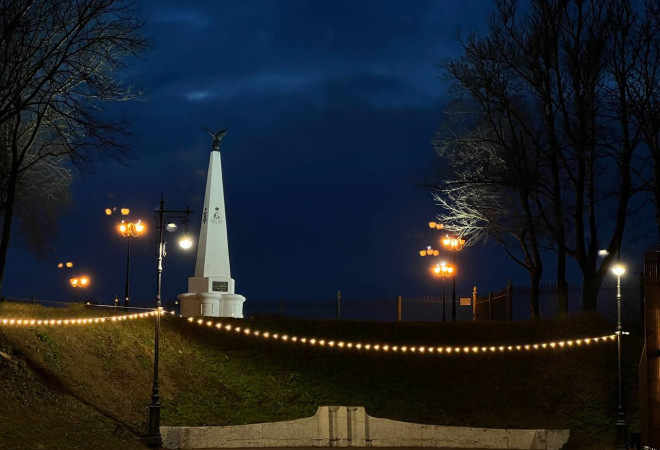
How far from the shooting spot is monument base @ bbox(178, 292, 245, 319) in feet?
125

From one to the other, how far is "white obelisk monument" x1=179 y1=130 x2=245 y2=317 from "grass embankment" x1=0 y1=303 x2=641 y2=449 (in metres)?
5.16

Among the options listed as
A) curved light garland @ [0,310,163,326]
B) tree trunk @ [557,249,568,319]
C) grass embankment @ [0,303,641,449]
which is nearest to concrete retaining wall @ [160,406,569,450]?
grass embankment @ [0,303,641,449]

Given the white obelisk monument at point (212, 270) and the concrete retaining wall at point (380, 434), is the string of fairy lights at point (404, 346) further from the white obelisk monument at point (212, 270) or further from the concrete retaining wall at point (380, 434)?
the white obelisk monument at point (212, 270)

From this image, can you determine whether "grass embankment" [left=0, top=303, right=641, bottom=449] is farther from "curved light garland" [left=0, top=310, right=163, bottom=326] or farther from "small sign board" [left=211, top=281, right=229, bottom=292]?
"small sign board" [left=211, top=281, right=229, bottom=292]

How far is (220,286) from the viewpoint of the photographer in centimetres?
3838

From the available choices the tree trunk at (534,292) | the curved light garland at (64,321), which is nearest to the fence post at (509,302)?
the tree trunk at (534,292)

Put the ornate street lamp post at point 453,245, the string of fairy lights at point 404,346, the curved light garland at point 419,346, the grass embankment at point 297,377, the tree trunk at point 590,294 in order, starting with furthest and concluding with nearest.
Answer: the ornate street lamp post at point 453,245 → the tree trunk at point 590,294 → the curved light garland at point 419,346 → the string of fairy lights at point 404,346 → the grass embankment at point 297,377

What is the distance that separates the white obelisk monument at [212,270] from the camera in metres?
38.1

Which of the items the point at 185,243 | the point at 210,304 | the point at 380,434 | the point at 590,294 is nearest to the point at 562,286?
the point at 590,294

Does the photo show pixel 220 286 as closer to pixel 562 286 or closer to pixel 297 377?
pixel 297 377

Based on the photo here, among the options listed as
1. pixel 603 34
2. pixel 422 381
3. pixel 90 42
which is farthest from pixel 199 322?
pixel 603 34

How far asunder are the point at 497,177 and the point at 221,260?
12279 millimetres

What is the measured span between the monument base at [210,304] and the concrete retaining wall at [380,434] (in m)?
13.2

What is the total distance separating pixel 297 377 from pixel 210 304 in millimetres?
9477
